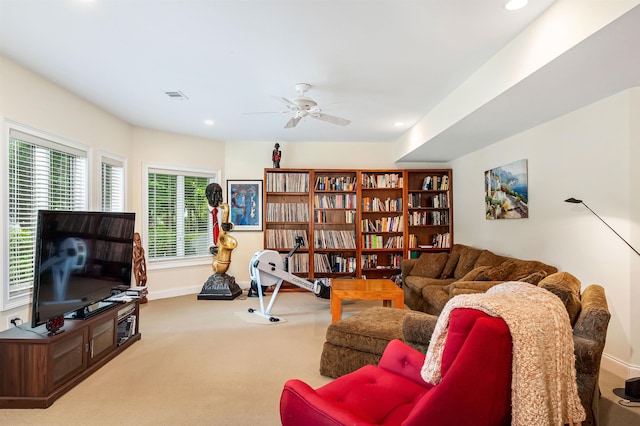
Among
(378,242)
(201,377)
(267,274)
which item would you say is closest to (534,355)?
(201,377)

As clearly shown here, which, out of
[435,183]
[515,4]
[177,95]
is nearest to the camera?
[515,4]

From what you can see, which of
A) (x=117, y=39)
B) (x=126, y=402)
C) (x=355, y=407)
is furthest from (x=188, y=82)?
(x=355, y=407)

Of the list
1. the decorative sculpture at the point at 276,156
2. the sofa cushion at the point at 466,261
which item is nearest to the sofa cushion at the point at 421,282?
the sofa cushion at the point at 466,261

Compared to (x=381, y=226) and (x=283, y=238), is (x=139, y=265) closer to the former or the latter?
(x=283, y=238)

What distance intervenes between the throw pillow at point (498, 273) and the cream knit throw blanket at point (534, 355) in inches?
91.0

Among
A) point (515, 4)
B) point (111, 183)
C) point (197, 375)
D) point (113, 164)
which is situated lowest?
point (197, 375)

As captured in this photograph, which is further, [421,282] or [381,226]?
Answer: [381,226]

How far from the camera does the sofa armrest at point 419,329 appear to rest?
7.11ft

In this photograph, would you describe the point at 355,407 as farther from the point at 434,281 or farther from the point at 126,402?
the point at 434,281

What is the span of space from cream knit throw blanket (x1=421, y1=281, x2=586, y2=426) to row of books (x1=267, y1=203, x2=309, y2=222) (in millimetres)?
4659

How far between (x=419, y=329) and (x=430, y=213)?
12.9ft

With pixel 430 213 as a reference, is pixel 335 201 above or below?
above

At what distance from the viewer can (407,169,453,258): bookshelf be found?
578 centimetres

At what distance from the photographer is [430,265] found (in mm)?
4910
